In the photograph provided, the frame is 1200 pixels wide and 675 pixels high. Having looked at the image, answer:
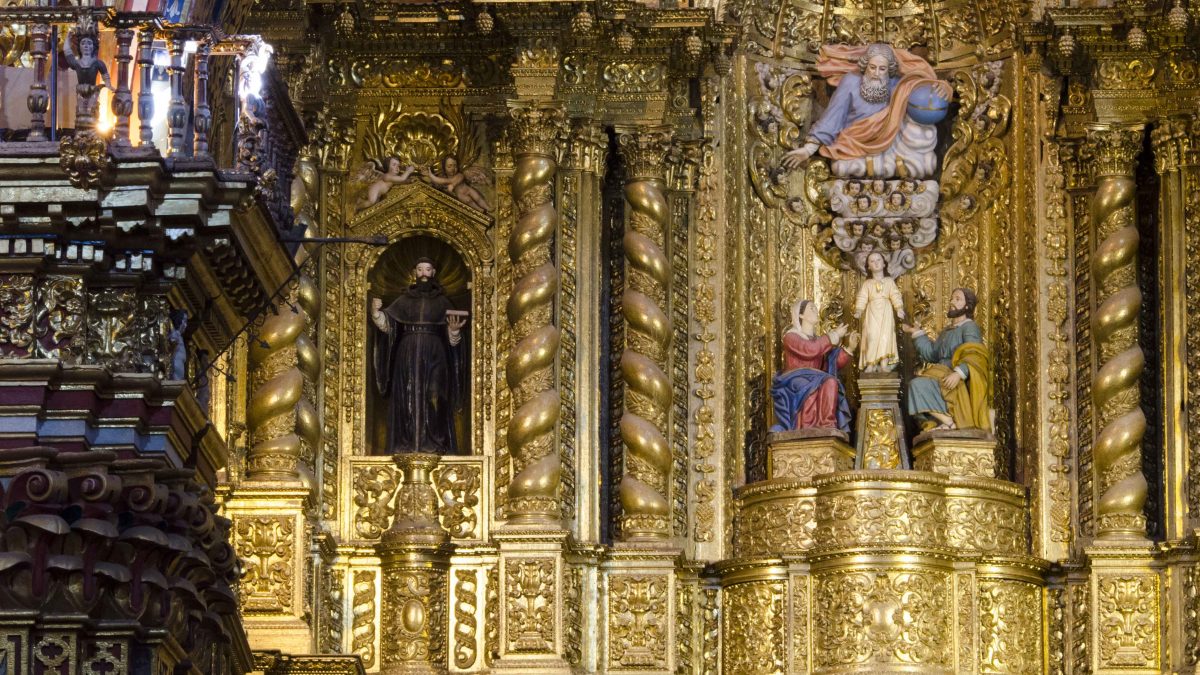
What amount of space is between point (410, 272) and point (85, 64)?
1156 centimetres

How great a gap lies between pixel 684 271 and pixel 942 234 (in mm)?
2798

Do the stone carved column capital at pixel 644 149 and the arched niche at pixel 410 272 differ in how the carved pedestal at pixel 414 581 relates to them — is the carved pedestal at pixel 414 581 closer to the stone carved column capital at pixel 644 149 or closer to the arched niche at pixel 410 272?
the arched niche at pixel 410 272

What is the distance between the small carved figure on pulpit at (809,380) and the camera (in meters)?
33.1

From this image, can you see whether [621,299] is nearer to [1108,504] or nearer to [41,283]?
[1108,504]

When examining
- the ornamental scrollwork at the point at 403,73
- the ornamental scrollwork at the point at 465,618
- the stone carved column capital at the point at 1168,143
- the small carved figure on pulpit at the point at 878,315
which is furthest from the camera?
the ornamental scrollwork at the point at 403,73

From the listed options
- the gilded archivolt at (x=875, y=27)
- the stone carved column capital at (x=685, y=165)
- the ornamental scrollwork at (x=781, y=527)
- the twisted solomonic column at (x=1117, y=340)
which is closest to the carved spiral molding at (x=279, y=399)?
the stone carved column capital at (x=685, y=165)

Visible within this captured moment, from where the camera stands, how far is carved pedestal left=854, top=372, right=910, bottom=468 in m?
33.0

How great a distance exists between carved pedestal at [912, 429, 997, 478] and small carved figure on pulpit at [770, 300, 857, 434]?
34.8 inches

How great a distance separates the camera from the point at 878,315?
33.7m

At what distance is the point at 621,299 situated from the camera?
33344 mm

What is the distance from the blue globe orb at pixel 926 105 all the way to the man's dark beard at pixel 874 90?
263mm

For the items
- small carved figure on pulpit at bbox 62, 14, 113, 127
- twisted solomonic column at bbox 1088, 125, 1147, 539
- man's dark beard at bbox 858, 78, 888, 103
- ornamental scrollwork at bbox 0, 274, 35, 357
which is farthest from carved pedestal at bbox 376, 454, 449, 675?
small carved figure on pulpit at bbox 62, 14, 113, 127

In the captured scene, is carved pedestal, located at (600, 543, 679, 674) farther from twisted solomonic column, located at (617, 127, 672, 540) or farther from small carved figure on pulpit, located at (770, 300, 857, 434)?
small carved figure on pulpit, located at (770, 300, 857, 434)

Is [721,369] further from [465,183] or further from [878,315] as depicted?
[465,183]
